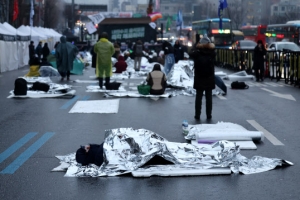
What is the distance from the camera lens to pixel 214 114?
15.2 meters

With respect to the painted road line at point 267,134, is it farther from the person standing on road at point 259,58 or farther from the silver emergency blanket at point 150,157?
the person standing on road at point 259,58

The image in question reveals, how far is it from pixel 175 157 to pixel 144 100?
9865mm

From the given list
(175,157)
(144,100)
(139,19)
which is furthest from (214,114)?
(139,19)

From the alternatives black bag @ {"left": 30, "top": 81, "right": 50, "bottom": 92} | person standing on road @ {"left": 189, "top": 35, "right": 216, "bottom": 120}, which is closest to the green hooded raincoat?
black bag @ {"left": 30, "top": 81, "right": 50, "bottom": 92}

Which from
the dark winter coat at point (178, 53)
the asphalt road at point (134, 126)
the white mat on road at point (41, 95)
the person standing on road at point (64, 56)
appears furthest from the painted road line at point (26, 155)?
the dark winter coat at point (178, 53)

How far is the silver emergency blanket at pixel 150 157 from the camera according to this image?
8.38 meters

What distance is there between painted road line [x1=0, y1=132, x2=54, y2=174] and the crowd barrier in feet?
47.7

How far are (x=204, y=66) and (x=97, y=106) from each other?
3589 millimetres

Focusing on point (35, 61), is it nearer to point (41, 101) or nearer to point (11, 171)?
point (41, 101)

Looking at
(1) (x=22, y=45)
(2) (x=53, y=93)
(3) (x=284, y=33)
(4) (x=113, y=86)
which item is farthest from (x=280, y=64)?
(3) (x=284, y=33)

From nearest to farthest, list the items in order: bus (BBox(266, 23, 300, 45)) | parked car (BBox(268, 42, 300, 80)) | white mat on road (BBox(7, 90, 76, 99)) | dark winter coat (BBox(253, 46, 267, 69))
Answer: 1. white mat on road (BBox(7, 90, 76, 99))
2. parked car (BBox(268, 42, 300, 80))
3. dark winter coat (BBox(253, 46, 267, 69))
4. bus (BBox(266, 23, 300, 45))

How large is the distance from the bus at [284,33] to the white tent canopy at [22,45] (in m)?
23.1

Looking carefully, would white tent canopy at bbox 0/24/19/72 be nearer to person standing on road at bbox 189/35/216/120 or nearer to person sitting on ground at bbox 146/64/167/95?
person sitting on ground at bbox 146/64/167/95

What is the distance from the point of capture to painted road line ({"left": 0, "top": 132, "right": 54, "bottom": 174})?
342 inches
